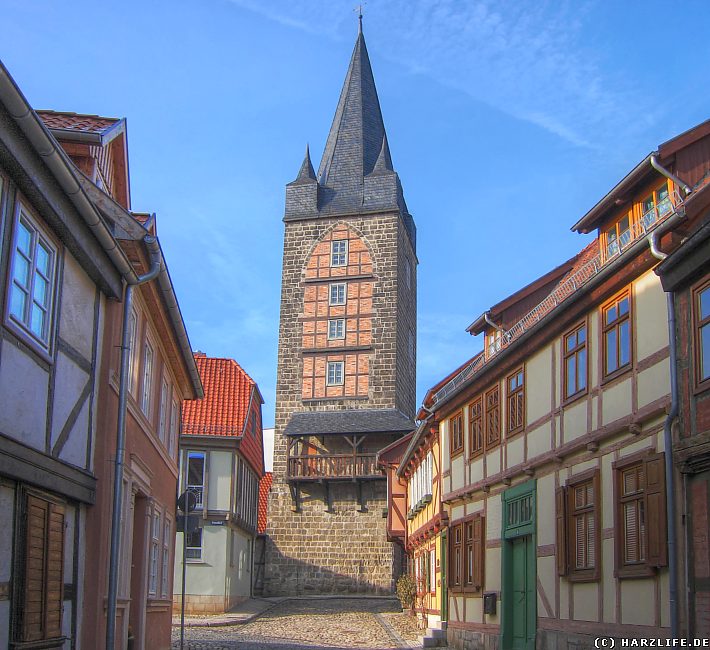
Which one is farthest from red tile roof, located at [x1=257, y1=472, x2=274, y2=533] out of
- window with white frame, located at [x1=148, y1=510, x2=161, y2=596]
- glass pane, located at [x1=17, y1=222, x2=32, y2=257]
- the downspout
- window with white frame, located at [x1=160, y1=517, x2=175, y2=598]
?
glass pane, located at [x1=17, y1=222, x2=32, y2=257]

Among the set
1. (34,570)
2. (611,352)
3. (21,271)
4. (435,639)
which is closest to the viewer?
(21,271)

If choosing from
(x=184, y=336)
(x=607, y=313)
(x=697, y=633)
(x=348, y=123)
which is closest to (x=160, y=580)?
(x=184, y=336)

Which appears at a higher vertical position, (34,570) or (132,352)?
(132,352)

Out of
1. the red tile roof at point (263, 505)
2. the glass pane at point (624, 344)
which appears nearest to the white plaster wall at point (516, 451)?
the glass pane at point (624, 344)

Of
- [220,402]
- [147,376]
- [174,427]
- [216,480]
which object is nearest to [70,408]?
[147,376]

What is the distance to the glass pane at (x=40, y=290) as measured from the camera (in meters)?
8.81

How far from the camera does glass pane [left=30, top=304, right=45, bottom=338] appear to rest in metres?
8.70

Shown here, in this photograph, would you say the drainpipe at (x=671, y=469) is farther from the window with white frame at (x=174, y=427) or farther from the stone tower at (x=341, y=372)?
the stone tower at (x=341, y=372)

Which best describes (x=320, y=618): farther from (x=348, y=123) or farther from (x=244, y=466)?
(x=348, y=123)

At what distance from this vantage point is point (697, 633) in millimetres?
10047

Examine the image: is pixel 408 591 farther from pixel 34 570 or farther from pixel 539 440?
pixel 34 570

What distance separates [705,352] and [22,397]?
247 inches

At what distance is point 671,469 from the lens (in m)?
10.7

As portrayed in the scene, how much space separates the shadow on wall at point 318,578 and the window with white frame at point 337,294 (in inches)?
414
